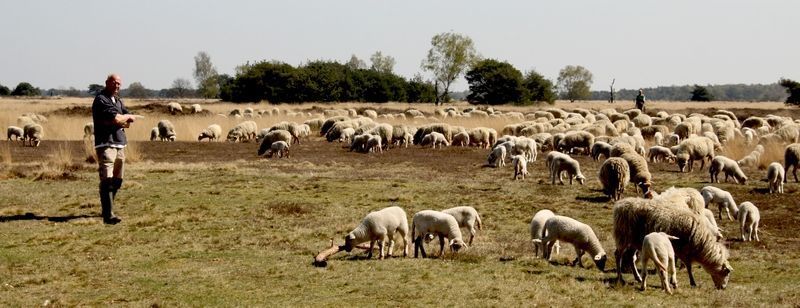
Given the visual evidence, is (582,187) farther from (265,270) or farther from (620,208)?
(265,270)

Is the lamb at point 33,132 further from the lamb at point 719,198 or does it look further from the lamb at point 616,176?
the lamb at point 719,198

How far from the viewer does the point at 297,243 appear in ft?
38.5

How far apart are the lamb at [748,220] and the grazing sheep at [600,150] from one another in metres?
12.9

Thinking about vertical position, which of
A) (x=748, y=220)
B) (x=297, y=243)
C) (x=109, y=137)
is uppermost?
(x=109, y=137)

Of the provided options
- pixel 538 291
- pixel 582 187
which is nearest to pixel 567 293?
pixel 538 291

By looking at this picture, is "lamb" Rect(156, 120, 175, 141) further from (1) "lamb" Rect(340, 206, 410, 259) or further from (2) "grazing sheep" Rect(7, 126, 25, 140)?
(1) "lamb" Rect(340, 206, 410, 259)

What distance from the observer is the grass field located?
8508 mm

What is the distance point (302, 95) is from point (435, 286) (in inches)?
2856

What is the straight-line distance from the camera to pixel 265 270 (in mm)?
9766

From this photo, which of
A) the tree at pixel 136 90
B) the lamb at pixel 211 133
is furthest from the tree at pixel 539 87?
the tree at pixel 136 90

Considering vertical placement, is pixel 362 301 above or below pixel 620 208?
below

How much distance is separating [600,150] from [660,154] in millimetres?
2277

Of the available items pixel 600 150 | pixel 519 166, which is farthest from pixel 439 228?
pixel 600 150

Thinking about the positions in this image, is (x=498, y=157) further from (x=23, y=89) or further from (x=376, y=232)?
(x=23, y=89)
